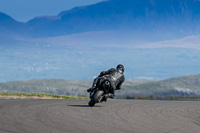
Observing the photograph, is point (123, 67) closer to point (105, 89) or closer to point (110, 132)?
point (105, 89)

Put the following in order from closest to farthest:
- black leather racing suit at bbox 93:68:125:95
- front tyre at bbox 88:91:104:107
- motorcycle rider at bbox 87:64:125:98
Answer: front tyre at bbox 88:91:104:107 < motorcycle rider at bbox 87:64:125:98 < black leather racing suit at bbox 93:68:125:95

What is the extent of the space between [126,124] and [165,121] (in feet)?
6.73

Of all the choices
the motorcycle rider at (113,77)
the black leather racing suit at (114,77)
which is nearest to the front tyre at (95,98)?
the motorcycle rider at (113,77)

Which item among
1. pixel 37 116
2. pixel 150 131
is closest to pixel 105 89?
pixel 37 116

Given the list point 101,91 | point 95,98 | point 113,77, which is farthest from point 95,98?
point 113,77

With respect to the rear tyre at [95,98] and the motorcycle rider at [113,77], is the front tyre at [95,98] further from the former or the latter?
the motorcycle rider at [113,77]

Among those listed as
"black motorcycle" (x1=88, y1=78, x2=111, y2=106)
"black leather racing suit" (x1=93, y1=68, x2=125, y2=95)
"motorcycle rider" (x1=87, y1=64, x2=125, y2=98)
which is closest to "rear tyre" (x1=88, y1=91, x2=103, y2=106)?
"black motorcycle" (x1=88, y1=78, x2=111, y2=106)

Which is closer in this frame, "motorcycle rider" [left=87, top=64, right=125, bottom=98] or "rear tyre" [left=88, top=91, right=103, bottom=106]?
"rear tyre" [left=88, top=91, right=103, bottom=106]

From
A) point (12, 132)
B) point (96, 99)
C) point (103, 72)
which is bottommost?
point (12, 132)

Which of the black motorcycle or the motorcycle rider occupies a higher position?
the motorcycle rider

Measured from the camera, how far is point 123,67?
23.4m

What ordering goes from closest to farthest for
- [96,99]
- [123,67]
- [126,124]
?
[126,124]
[96,99]
[123,67]

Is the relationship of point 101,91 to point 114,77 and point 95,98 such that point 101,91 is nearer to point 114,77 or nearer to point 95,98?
point 95,98

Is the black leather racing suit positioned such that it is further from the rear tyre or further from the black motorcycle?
the rear tyre
